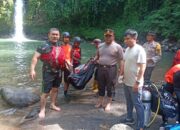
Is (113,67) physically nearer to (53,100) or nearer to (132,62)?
(132,62)

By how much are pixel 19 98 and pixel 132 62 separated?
12.3 ft

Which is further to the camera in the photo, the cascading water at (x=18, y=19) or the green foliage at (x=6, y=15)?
the green foliage at (x=6, y=15)

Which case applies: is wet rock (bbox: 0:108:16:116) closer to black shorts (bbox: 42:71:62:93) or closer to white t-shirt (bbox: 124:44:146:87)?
black shorts (bbox: 42:71:62:93)

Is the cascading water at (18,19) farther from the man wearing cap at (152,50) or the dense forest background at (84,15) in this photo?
the man wearing cap at (152,50)

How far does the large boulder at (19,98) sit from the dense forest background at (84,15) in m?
17.9

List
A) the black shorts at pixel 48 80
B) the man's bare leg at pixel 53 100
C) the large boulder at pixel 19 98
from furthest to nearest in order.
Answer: the large boulder at pixel 19 98 < the man's bare leg at pixel 53 100 < the black shorts at pixel 48 80

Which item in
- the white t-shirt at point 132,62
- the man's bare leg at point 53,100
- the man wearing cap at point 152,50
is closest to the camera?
the white t-shirt at point 132,62

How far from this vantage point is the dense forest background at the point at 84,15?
30219 mm

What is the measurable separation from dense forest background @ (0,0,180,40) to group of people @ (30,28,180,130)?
18035mm

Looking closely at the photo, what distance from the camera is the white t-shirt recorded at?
610 centimetres

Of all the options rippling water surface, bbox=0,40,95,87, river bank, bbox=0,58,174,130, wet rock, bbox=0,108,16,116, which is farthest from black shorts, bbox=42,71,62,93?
rippling water surface, bbox=0,40,95,87

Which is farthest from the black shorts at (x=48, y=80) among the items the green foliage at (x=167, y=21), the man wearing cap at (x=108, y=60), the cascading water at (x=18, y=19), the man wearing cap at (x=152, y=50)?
the cascading water at (x=18, y=19)

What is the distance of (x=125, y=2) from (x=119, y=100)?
25.2 metres

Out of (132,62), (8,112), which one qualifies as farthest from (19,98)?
(132,62)
